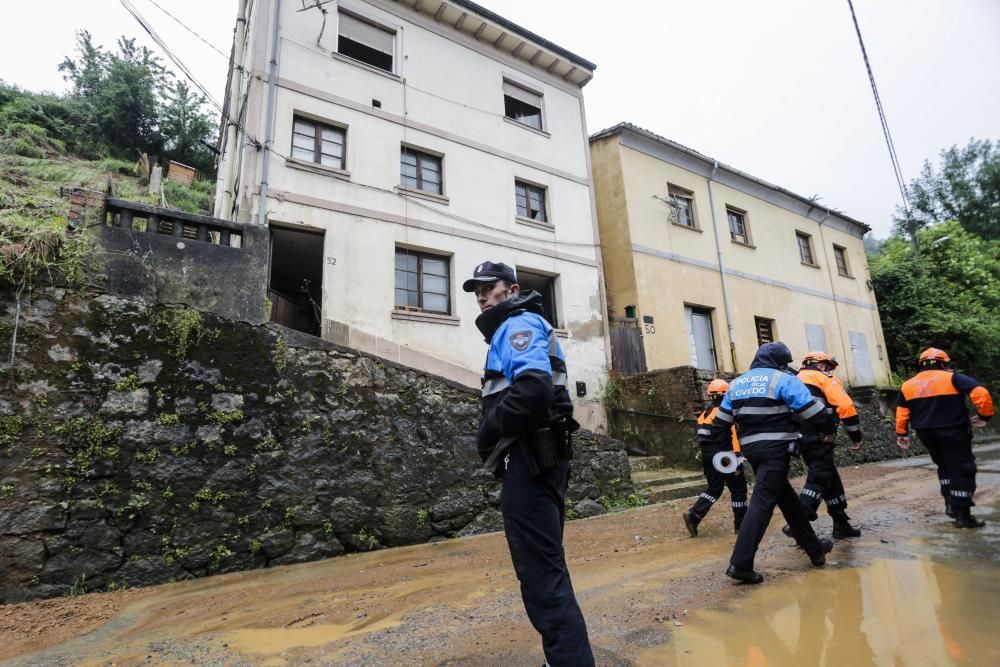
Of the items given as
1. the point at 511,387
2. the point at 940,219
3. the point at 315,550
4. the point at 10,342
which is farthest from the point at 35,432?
the point at 940,219

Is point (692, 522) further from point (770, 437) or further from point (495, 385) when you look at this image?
point (495, 385)

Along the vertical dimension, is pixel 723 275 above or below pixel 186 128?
below

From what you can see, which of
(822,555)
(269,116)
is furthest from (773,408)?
(269,116)

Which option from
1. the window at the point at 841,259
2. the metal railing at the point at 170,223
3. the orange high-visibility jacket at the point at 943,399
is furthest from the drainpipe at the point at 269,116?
the window at the point at 841,259

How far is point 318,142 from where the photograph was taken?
1027 cm

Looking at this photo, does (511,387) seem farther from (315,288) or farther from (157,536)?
(315,288)

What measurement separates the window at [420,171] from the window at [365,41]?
212cm

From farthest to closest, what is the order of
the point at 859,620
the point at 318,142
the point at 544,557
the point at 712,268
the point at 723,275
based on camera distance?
the point at 723,275 → the point at 712,268 → the point at 318,142 → the point at 859,620 → the point at 544,557

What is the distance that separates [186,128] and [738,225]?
2135 centimetres

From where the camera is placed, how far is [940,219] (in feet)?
96.5

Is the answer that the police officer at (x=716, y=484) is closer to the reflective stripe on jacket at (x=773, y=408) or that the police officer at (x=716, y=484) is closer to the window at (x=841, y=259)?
the reflective stripe on jacket at (x=773, y=408)

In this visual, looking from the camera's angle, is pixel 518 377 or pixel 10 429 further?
pixel 10 429

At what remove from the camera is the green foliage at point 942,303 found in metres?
18.6

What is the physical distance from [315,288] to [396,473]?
804 centimetres
